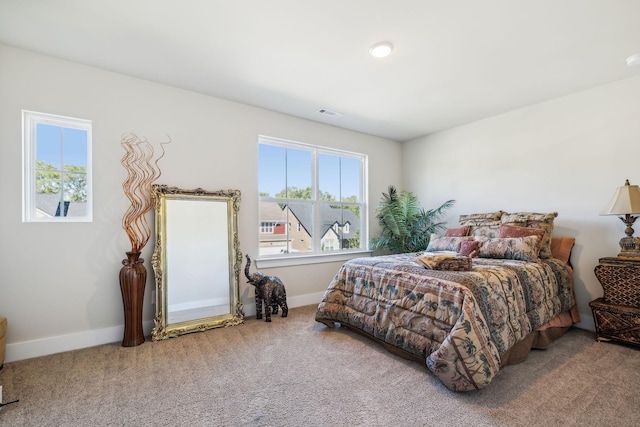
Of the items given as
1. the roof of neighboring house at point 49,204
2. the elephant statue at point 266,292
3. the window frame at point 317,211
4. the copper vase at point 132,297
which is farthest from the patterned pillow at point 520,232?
the roof of neighboring house at point 49,204

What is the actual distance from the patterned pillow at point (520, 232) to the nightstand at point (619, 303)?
19.7 inches

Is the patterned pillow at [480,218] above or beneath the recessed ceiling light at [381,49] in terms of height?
beneath

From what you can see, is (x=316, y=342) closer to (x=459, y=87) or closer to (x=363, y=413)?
(x=363, y=413)

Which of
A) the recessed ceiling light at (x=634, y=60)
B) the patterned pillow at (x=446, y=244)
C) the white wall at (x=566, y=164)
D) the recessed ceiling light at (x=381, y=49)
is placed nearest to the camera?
the recessed ceiling light at (x=381, y=49)

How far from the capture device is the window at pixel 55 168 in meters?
2.49

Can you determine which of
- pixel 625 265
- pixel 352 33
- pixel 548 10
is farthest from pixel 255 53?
pixel 625 265

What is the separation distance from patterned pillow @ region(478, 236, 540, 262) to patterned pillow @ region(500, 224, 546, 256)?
74mm

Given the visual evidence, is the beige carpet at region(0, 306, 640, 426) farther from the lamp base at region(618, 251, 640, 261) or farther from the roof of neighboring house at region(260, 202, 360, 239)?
the roof of neighboring house at region(260, 202, 360, 239)

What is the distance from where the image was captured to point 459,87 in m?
3.07

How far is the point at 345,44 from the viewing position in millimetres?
2336

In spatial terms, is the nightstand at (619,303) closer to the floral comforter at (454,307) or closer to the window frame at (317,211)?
the floral comforter at (454,307)

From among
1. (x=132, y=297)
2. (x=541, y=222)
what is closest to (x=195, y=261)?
(x=132, y=297)

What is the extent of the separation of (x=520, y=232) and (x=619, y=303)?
941mm

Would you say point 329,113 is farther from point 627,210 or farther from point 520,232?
point 627,210
